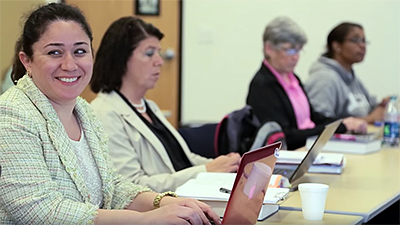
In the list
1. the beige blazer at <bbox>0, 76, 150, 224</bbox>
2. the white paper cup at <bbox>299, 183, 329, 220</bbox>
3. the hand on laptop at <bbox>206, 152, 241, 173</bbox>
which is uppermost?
the beige blazer at <bbox>0, 76, 150, 224</bbox>

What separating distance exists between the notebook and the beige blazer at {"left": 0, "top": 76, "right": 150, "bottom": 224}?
1.27 ft

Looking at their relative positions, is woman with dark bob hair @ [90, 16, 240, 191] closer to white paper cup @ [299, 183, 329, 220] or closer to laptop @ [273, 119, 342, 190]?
laptop @ [273, 119, 342, 190]

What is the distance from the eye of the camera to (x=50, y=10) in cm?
191

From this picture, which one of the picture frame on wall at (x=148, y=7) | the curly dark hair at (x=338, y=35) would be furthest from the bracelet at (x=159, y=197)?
the picture frame on wall at (x=148, y=7)

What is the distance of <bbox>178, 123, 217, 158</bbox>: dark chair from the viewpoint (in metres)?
3.24

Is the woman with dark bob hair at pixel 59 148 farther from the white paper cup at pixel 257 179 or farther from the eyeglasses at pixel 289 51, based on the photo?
the eyeglasses at pixel 289 51

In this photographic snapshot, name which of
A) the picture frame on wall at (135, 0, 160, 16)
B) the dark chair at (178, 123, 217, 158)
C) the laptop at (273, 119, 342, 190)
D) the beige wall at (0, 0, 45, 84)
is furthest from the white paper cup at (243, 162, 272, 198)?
the picture frame on wall at (135, 0, 160, 16)

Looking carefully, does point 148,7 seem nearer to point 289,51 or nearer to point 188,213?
point 289,51

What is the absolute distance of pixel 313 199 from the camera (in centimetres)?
192

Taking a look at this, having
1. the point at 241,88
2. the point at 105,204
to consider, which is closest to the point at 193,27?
the point at 241,88

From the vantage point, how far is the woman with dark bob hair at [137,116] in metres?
2.63

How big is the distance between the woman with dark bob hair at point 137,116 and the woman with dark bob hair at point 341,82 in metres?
1.79

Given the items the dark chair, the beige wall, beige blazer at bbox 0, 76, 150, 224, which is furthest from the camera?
the beige wall

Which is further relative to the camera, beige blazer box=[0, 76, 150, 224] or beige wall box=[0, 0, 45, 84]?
beige wall box=[0, 0, 45, 84]
